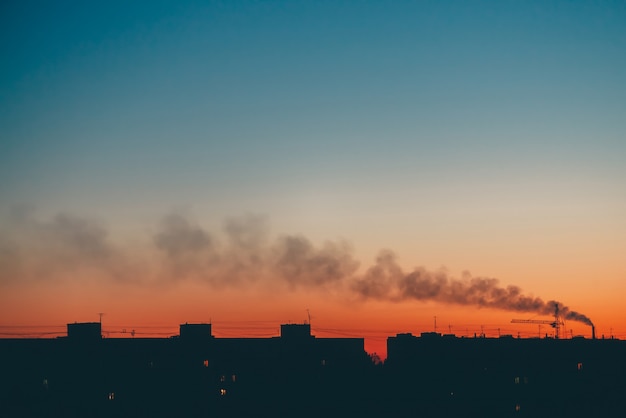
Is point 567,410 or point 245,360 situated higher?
point 245,360

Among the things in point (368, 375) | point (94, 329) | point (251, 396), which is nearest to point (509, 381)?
point (368, 375)

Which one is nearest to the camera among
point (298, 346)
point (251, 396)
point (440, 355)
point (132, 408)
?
point (132, 408)

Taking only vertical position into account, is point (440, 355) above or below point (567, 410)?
above

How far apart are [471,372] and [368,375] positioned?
12.4 meters

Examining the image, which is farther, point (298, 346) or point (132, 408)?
point (298, 346)

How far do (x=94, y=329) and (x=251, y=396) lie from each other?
1873 cm

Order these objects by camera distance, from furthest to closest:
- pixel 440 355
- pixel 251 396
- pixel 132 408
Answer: pixel 440 355 < pixel 251 396 < pixel 132 408

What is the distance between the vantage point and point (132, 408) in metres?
75.2

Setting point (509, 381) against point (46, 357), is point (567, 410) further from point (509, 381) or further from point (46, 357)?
point (46, 357)

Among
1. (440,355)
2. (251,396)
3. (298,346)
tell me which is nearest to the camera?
(251,396)

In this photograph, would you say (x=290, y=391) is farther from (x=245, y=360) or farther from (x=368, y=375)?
(x=368, y=375)

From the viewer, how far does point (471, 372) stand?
300ft

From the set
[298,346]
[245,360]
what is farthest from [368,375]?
[245,360]

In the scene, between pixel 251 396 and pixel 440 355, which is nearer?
pixel 251 396
